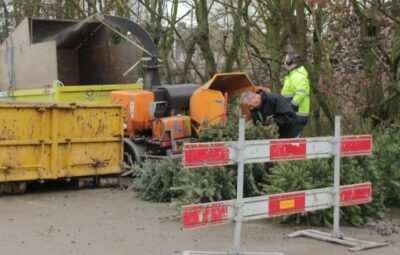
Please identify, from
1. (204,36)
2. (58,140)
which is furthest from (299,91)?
(204,36)

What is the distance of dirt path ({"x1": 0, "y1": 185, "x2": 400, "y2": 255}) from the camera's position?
21.9ft

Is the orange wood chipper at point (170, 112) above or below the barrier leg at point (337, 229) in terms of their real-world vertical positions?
above

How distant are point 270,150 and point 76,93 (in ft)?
21.5

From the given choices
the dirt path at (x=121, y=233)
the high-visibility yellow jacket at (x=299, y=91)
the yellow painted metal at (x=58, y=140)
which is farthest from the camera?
the high-visibility yellow jacket at (x=299, y=91)

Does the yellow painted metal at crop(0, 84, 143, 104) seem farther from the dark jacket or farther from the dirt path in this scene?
the dark jacket

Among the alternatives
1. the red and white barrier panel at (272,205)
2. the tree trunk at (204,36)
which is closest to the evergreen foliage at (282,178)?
the red and white barrier panel at (272,205)

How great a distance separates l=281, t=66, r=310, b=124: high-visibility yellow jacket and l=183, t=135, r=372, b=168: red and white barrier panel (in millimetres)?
2797

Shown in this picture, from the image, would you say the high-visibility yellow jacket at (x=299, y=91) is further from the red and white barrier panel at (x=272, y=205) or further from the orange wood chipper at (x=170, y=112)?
the red and white barrier panel at (x=272, y=205)

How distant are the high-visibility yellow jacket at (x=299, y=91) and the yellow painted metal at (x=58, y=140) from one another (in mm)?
2604

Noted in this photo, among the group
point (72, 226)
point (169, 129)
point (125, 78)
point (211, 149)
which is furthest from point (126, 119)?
point (211, 149)

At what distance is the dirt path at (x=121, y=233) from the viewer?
6664mm

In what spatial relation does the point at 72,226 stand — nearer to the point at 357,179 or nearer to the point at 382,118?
the point at 357,179

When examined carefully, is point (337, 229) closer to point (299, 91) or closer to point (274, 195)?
point (274, 195)

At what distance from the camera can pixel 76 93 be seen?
40.2ft
